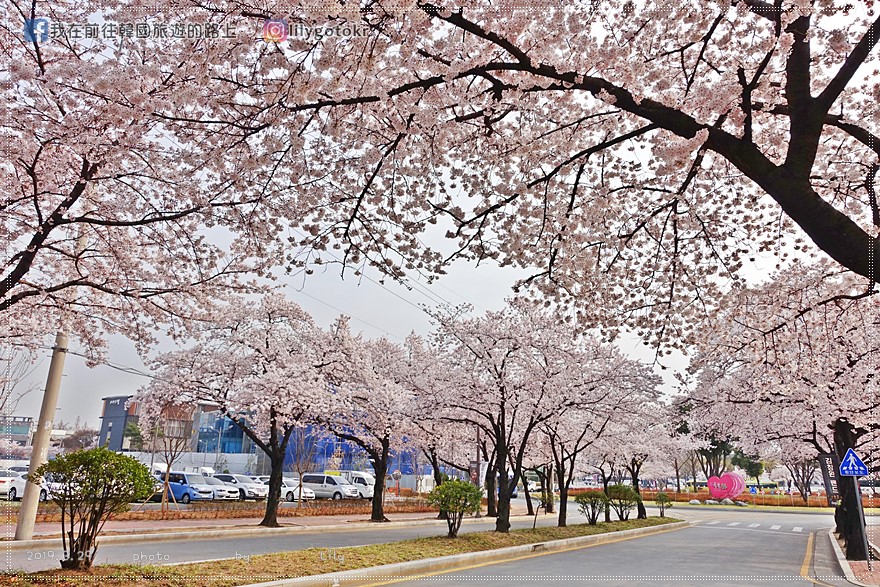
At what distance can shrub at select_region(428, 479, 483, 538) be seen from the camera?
509 inches

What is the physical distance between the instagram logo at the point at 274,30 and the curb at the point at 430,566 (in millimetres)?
5799

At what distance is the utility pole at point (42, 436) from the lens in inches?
432

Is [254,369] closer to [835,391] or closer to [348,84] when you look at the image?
[348,84]

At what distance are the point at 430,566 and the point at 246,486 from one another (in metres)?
27.6

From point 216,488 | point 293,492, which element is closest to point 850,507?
point 216,488

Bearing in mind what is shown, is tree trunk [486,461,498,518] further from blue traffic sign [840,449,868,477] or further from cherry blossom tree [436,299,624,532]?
blue traffic sign [840,449,868,477]

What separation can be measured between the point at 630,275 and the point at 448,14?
5.64m

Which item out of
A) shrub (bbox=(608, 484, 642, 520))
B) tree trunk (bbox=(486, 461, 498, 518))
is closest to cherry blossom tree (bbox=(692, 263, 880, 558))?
shrub (bbox=(608, 484, 642, 520))

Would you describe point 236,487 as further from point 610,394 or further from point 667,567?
point 667,567

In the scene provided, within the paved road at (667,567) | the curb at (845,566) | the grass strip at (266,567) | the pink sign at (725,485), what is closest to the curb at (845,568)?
the curb at (845,566)

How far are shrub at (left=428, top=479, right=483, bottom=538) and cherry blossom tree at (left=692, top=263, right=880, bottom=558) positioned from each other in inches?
246

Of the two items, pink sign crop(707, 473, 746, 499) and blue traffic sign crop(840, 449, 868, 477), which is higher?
blue traffic sign crop(840, 449, 868, 477)

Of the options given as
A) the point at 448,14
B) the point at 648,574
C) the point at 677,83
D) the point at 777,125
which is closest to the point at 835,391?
the point at 648,574

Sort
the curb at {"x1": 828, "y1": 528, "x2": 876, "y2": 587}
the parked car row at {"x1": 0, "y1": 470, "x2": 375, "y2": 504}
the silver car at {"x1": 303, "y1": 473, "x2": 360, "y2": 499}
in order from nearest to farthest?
1. the curb at {"x1": 828, "y1": 528, "x2": 876, "y2": 587}
2. the parked car row at {"x1": 0, "y1": 470, "x2": 375, "y2": 504}
3. the silver car at {"x1": 303, "y1": 473, "x2": 360, "y2": 499}
